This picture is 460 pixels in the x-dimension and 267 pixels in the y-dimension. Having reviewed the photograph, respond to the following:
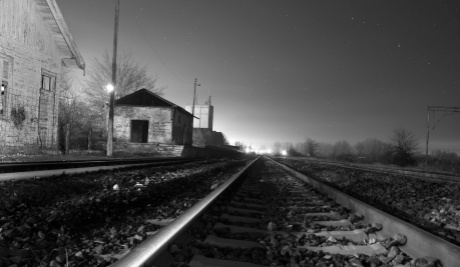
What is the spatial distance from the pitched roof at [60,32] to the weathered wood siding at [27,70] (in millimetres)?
244

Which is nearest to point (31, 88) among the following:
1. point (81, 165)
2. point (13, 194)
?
point (81, 165)

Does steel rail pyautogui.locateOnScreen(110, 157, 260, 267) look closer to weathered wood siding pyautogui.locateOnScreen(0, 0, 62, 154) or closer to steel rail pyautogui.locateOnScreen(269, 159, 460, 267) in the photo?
steel rail pyautogui.locateOnScreen(269, 159, 460, 267)

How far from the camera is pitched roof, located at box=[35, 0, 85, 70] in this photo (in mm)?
17156

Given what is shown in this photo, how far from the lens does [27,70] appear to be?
16.6m

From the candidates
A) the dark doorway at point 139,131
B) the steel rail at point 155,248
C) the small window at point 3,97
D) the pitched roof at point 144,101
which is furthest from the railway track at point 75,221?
the dark doorway at point 139,131

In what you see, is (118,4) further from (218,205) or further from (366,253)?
(366,253)

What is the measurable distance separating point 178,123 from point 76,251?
103 ft

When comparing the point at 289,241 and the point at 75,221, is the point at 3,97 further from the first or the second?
the point at 289,241

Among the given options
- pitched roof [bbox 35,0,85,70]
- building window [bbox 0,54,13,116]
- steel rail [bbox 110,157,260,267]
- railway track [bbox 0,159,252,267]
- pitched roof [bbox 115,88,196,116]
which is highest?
pitched roof [bbox 35,0,85,70]

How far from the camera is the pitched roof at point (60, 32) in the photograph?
675 inches

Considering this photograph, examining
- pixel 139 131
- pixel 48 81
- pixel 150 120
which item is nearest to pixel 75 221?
pixel 48 81

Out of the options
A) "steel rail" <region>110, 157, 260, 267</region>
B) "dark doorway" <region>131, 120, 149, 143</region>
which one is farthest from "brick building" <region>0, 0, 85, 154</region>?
"dark doorway" <region>131, 120, 149, 143</region>

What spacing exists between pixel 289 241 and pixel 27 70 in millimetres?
18138

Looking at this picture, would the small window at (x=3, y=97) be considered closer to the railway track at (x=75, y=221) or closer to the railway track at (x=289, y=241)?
the railway track at (x=75, y=221)
